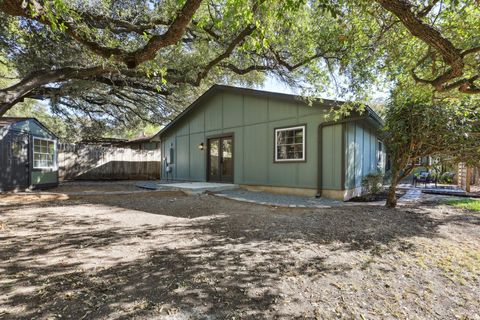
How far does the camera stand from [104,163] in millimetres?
15164

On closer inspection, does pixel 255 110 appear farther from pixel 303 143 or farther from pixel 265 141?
pixel 303 143

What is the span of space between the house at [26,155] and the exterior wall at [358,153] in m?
10.6

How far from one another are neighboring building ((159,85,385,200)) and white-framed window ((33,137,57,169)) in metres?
5.41

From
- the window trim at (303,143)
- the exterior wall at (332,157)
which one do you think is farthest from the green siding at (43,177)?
the exterior wall at (332,157)

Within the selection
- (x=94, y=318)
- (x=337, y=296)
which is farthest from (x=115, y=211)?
(x=337, y=296)

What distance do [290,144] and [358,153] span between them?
2210mm

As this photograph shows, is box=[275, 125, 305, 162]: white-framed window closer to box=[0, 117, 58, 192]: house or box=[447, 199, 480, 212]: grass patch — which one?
box=[447, 199, 480, 212]: grass patch

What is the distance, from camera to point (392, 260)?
Result: 317 centimetres

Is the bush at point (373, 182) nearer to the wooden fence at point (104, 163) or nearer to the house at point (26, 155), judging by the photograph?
the house at point (26, 155)

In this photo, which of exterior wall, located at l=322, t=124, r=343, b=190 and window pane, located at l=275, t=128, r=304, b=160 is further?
window pane, located at l=275, t=128, r=304, b=160

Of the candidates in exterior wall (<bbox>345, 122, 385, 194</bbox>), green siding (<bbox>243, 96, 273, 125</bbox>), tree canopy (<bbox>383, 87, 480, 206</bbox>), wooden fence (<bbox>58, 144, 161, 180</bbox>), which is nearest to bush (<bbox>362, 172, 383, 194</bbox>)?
exterior wall (<bbox>345, 122, 385, 194</bbox>)

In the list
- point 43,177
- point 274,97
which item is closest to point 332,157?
point 274,97

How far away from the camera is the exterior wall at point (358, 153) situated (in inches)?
295

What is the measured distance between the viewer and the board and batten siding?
8.05m
